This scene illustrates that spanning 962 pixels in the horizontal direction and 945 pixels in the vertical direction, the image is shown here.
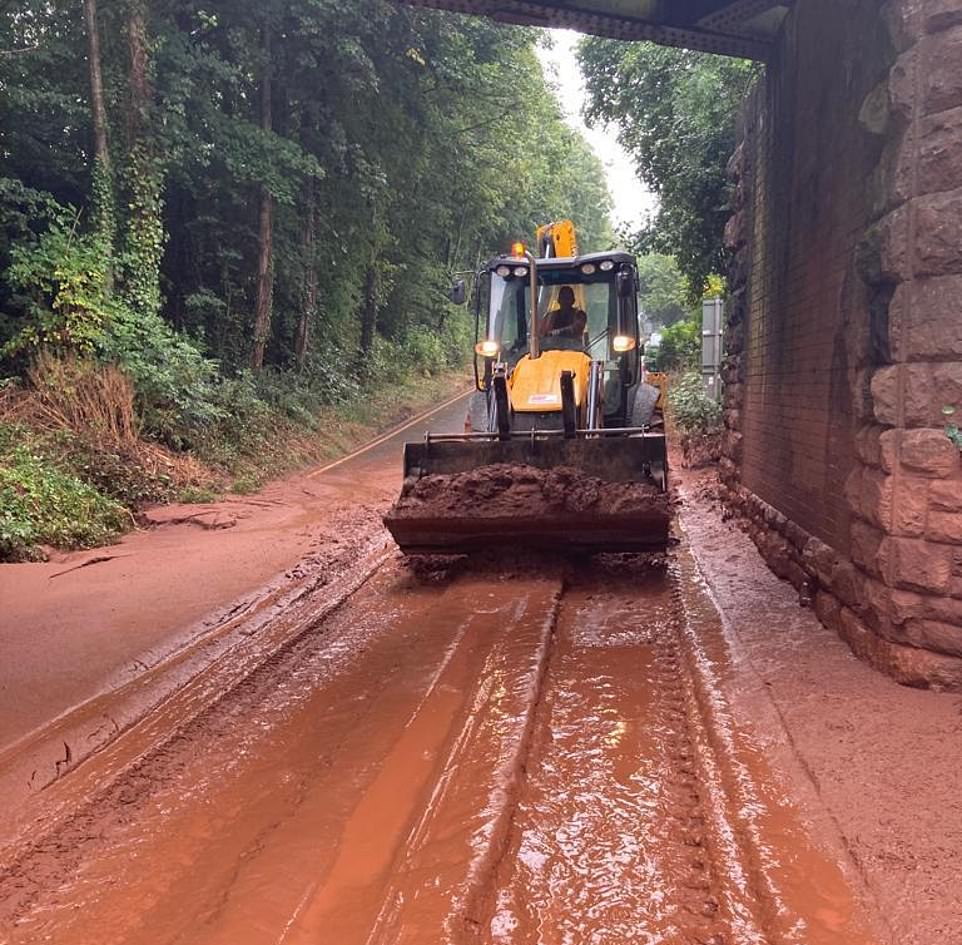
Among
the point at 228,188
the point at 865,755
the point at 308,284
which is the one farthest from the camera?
the point at 308,284

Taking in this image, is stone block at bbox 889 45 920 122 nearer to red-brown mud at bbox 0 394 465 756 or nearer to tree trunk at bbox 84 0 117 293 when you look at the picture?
red-brown mud at bbox 0 394 465 756

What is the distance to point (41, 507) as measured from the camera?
9.23 m

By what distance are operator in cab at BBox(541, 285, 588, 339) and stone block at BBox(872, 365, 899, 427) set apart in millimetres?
4650

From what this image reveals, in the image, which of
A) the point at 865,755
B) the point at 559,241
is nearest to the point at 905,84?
the point at 865,755

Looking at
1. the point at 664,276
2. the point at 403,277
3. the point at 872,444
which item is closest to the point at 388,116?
the point at 403,277

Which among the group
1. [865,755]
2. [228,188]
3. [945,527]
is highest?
[228,188]

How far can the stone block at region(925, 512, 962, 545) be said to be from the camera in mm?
4426

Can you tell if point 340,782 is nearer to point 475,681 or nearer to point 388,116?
point 475,681

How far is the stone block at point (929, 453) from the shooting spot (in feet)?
14.5

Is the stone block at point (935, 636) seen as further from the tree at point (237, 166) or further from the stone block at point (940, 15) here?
the tree at point (237, 166)

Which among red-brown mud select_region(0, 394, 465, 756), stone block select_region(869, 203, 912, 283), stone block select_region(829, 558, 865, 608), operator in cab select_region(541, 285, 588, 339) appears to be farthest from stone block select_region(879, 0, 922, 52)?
red-brown mud select_region(0, 394, 465, 756)

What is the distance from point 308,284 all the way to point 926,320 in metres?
17.7

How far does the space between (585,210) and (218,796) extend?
199ft

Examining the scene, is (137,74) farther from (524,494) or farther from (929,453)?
(929,453)
